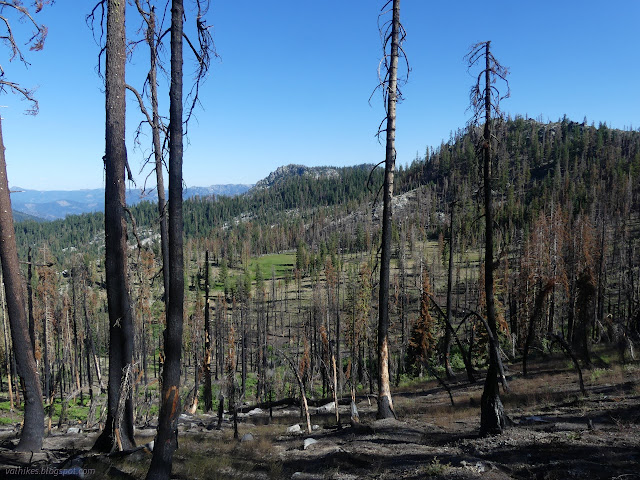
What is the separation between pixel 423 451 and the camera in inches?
303

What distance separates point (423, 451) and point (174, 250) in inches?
249

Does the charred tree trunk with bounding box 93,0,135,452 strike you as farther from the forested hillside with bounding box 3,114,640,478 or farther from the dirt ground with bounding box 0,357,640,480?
the dirt ground with bounding box 0,357,640,480

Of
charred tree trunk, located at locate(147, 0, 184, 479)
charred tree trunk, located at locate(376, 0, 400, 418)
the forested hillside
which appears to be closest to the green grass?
the forested hillside

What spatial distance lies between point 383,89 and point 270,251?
5917 inches

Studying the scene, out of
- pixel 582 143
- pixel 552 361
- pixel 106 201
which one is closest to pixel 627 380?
pixel 552 361

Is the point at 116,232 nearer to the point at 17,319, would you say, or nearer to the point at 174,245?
the point at 174,245

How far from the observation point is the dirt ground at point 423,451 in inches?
236

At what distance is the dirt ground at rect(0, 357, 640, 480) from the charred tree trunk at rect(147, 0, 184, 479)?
1.47m

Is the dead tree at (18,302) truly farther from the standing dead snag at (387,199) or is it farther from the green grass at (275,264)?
the green grass at (275,264)

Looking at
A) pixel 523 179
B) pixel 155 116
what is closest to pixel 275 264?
pixel 523 179

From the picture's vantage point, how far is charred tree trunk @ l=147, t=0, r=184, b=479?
5520 millimetres

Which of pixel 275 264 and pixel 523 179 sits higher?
pixel 523 179

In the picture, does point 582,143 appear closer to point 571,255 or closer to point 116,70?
point 571,255

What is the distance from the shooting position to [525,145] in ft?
573
